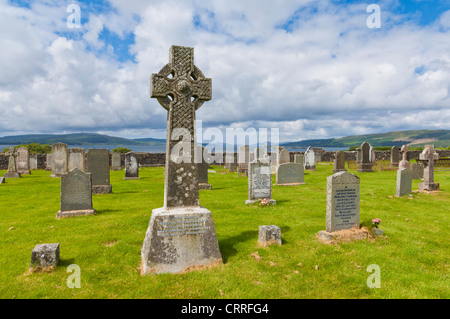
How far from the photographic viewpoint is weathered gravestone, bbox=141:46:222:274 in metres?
4.58

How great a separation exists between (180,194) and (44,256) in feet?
8.51

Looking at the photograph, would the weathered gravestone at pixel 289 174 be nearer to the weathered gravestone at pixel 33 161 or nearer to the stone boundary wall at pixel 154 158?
the stone boundary wall at pixel 154 158

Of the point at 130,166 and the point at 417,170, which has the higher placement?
the point at 130,166

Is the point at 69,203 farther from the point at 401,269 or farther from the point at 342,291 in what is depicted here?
the point at 401,269

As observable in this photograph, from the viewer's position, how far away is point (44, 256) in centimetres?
471

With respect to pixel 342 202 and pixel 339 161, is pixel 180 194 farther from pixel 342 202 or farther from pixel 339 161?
pixel 339 161

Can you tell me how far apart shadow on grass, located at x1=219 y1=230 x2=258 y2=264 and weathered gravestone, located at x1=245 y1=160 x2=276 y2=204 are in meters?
3.56

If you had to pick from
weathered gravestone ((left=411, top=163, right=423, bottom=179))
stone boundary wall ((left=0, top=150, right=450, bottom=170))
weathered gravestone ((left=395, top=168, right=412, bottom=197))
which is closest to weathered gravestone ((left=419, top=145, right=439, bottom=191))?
weathered gravestone ((left=395, top=168, right=412, bottom=197))

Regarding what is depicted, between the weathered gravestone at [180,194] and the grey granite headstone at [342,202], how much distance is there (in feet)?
10.1

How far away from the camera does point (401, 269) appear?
4.75 m

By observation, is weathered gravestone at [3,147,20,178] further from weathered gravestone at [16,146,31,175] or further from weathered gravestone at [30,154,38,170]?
weathered gravestone at [30,154,38,170]

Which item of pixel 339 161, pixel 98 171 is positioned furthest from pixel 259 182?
pixel 339 161
